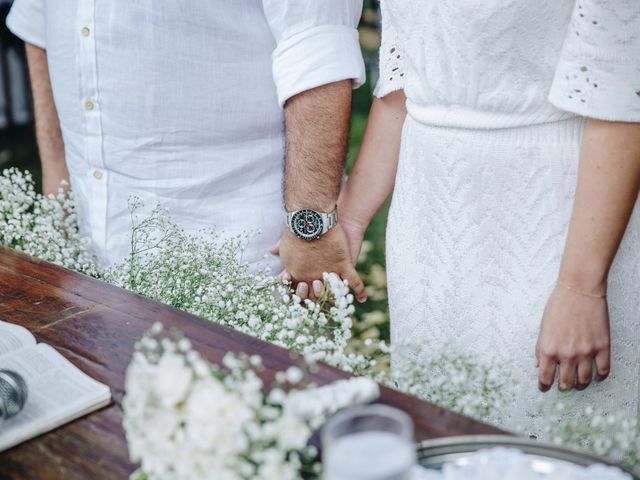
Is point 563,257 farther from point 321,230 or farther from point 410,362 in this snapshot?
point 321,230

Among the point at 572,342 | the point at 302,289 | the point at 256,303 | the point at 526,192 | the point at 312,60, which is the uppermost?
the point at 312,60

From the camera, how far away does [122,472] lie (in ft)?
3.72

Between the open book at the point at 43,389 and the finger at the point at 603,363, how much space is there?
0.91 m

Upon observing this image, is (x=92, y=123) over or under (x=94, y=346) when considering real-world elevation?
over

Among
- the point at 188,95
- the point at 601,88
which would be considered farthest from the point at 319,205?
the point at 601,88

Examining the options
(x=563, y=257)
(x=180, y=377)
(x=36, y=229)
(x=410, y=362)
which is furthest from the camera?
(x=36, y=229)

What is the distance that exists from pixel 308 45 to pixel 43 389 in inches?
44.5

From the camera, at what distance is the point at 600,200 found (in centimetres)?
142

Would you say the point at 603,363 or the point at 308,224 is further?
the point at 308,224

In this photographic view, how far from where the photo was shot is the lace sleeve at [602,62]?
1.32 m

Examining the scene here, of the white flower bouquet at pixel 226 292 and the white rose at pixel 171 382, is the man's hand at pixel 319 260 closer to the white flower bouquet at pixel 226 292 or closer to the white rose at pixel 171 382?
the white flower bouquet at pixel 226 292

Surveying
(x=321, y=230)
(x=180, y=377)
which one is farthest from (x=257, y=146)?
(x=180, y=377)

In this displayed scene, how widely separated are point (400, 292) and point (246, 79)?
2.68ft

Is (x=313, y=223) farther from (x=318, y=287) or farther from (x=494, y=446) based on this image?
(x=494, y=446)
